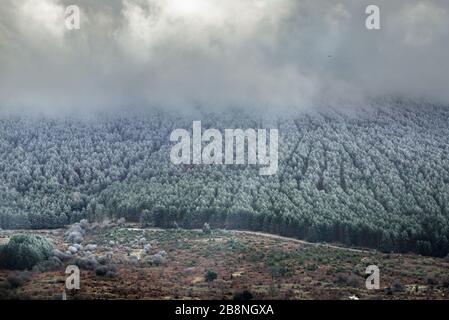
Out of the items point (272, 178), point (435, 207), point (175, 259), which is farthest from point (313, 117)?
point (175, 259)

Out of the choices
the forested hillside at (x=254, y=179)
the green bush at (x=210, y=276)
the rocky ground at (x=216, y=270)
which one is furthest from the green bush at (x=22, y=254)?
the forested hillside at (x=254, y=179)

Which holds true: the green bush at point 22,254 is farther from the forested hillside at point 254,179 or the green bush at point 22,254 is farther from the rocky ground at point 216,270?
the forested hillside at point 254,179

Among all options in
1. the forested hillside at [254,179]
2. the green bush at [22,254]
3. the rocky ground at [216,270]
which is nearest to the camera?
the rocky ground at [216,270]

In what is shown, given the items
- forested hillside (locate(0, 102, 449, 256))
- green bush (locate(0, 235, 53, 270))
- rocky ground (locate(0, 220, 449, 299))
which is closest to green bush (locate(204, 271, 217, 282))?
rocky ground (locate(0, 220, 449, 299))

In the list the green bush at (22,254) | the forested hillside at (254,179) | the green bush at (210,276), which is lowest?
the green bush at (210,276)

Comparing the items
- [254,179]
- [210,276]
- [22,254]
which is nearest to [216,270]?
[210,276]

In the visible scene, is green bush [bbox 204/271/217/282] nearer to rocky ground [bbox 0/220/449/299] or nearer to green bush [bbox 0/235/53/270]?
rocky ground [bbox 0/220/449/299]
